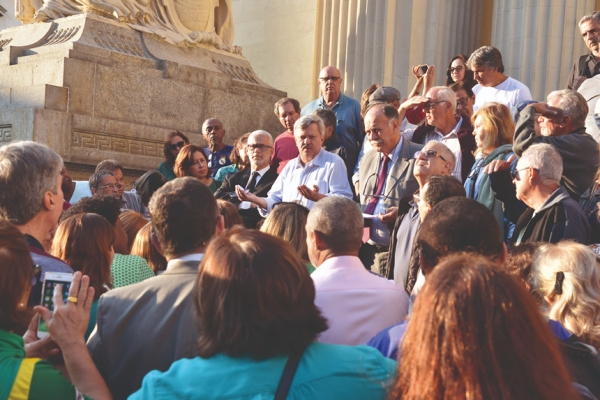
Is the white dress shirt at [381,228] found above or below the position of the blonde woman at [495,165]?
below

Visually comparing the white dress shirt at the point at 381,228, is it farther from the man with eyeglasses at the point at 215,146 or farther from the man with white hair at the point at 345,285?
the man with eyeglasses at the point at 215,146

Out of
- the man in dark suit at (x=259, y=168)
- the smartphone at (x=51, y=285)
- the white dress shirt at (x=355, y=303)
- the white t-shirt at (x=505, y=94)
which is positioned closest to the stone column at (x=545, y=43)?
the white t-shirt at (x=505, y=94)

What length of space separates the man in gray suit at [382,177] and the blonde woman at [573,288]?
284 centimetres

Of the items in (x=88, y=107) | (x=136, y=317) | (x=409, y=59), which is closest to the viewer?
(x=136, y=317)

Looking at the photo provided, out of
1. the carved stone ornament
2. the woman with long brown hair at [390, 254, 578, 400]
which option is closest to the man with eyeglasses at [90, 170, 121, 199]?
the carved stone ornament

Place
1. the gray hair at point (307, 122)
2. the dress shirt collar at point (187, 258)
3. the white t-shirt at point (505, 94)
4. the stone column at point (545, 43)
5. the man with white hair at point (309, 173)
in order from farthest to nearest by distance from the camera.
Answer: the stone column at point (545, 43) < the white t-shirt at point (505, 94) < the gray hair at point (307, 122) < the man with white hair at point (309, 173) < the dress shirt collar at point (187, 258)

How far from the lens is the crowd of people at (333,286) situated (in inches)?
82.2

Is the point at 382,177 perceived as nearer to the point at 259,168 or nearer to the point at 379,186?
the point at 379,186

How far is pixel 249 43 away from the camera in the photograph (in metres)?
15.5

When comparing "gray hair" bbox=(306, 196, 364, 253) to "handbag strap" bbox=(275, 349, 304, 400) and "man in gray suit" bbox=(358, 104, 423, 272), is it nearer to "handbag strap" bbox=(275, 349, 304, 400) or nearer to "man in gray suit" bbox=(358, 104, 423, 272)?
"handbag strap" bbox=(275, 349, 304, 400)

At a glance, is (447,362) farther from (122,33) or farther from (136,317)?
(122,33)

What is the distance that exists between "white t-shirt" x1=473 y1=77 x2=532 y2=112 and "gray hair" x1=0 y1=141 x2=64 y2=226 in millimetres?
5035

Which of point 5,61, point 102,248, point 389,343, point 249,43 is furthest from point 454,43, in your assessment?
point 389,343

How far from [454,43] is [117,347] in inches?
427
